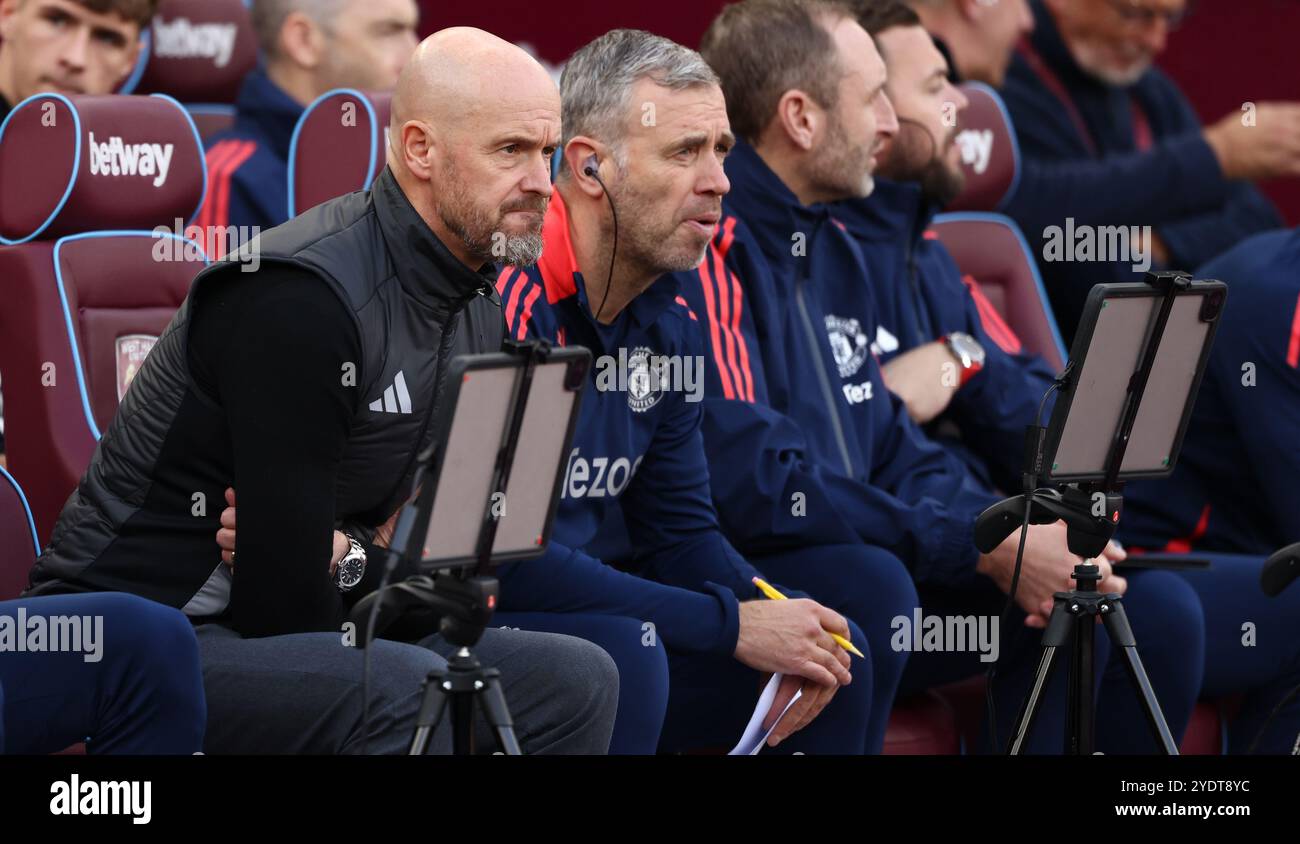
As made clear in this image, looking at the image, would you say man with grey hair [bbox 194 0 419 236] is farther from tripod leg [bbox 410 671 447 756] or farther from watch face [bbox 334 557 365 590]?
tripod leg [bbox 410 671 447 756]

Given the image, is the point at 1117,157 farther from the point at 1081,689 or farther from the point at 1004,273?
the point at 1081,689

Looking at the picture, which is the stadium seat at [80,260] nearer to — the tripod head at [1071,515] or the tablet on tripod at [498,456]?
the tablet on tripod at [498,456]

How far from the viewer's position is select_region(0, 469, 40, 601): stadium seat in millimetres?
2520

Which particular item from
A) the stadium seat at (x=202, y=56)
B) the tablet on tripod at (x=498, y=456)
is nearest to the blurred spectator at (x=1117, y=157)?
the stadium seat at (x=202, y=56)

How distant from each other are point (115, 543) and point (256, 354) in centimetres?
29

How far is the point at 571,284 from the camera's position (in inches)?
102

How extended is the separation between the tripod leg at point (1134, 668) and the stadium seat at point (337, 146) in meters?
1.43

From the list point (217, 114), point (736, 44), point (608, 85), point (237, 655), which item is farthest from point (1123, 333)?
point (217, 114)

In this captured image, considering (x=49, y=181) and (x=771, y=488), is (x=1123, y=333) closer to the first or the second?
(x=771, y=488)

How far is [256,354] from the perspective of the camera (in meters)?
2.07

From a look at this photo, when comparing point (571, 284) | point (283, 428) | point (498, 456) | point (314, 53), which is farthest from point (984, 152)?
point (498, 456)

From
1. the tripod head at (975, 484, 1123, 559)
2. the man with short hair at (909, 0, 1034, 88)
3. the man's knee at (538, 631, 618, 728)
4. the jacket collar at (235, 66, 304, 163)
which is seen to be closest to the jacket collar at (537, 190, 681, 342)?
Result: the man's knee at (538, 631, 618, 728)

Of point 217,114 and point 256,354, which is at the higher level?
point 217,114

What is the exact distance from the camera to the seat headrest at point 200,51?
4453 millimetres
